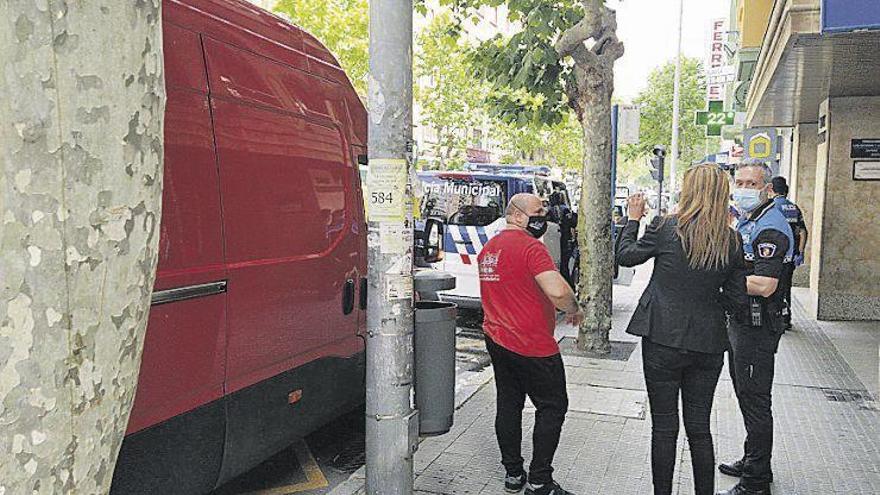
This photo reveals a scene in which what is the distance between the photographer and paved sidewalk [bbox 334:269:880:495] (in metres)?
4.80

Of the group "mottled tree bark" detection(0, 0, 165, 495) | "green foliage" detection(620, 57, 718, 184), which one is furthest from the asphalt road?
"green foliage" detection(620, 57, 718, 184)

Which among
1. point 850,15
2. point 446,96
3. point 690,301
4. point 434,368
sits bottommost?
point 434,368

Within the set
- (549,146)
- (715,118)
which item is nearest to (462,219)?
(715,118)

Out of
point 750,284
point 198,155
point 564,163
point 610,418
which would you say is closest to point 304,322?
point 198,155

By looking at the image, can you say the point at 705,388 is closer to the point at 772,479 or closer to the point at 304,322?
the point at 772,479

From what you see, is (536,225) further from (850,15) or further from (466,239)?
(466,239)

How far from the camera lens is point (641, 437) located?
5617mm

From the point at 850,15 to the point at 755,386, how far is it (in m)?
2.62

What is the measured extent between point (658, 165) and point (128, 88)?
18.4 metres

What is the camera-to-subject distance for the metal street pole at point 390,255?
12.9ft

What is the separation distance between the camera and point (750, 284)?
416 cm

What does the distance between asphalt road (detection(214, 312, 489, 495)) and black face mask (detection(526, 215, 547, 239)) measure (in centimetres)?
192

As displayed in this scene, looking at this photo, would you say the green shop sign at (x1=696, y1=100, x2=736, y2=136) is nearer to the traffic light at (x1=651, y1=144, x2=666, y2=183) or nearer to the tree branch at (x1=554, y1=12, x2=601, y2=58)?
the traffic light at (x1=651, y1=144, x2=666, y2=183)

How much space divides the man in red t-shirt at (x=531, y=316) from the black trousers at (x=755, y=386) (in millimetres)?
885
